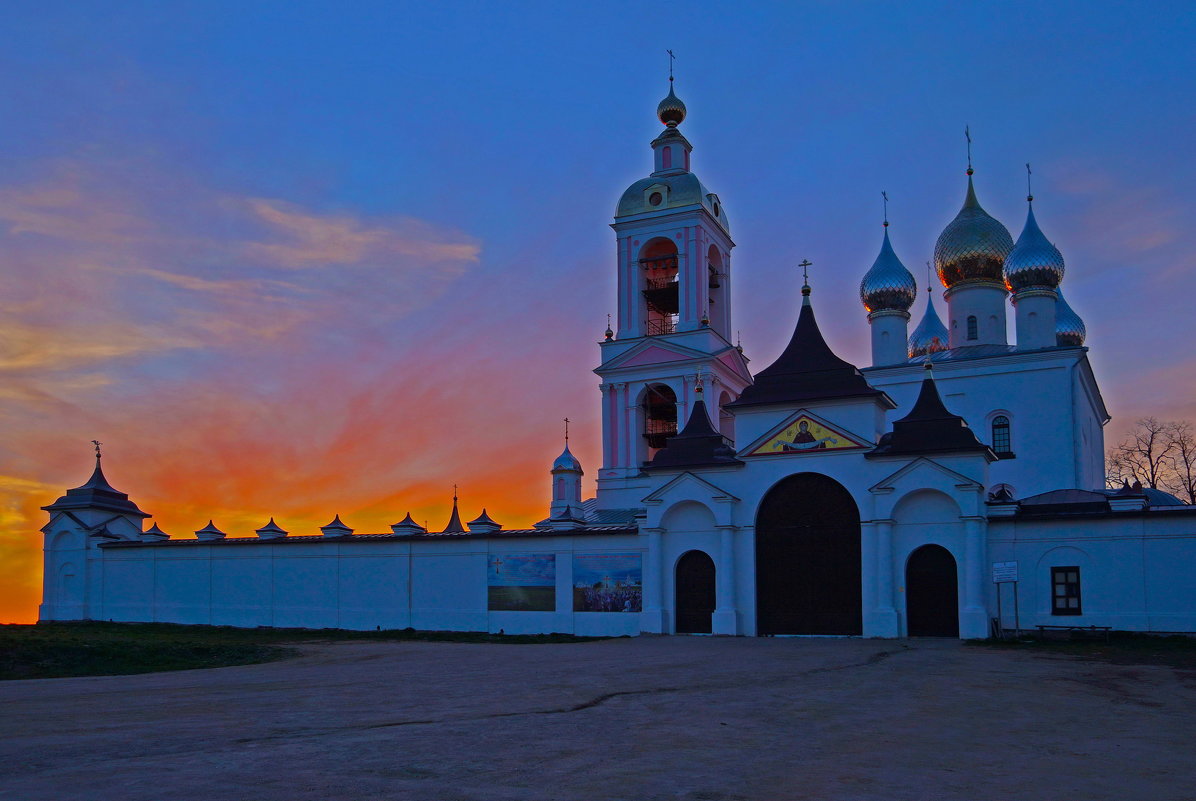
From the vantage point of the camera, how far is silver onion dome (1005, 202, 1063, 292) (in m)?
40.6

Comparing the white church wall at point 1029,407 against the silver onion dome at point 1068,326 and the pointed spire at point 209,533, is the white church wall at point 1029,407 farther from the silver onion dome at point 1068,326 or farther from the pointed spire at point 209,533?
the pointed spire at point 209,533

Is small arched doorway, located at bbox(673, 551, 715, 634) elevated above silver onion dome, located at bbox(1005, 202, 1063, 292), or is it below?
below

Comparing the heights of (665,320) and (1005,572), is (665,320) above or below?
above

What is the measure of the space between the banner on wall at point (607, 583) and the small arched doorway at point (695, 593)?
1.28 m

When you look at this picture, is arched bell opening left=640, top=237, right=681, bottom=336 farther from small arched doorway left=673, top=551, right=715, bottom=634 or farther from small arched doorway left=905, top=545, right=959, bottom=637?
small arched doorway left=905, top=545, right=959, bottom=637

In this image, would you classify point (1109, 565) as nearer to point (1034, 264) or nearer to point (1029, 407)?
point (1029, 407)

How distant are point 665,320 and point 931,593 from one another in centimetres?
2149

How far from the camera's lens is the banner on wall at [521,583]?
1281 inches

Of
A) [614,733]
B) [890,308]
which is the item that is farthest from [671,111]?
[614,733]

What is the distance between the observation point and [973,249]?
42594 mm

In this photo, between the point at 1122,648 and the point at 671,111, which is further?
the point at 671,111

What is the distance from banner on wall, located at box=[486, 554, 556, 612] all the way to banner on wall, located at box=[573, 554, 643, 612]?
960 mm

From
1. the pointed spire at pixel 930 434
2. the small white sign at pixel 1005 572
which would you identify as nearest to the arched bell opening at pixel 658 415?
the pointed spire at pixel 930 434

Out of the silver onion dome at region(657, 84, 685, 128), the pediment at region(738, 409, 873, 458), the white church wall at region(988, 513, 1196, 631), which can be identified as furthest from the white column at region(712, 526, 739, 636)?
the silver onion dome at region(657, 84, 685, 128)
